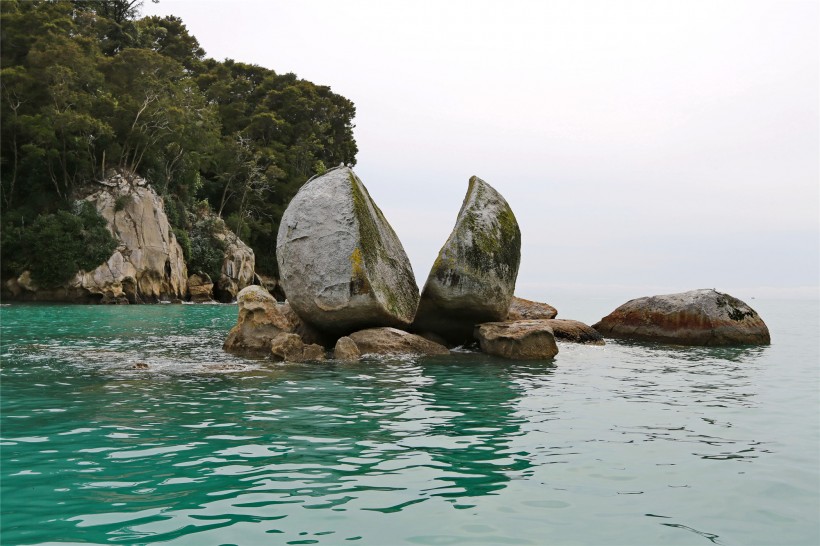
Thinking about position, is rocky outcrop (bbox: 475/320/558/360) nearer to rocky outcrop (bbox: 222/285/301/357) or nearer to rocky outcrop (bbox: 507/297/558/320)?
rocky outcrop (bbox: 222/285/301/357)

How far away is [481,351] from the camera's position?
16.7m

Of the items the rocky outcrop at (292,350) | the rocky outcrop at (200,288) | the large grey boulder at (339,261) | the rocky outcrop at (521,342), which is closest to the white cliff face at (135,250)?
the rocky outcrop at (200,288)

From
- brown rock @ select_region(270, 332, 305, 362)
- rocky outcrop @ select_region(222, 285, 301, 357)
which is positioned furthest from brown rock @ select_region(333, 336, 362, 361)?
rocky outcrop @ select_region(222, 285, 301, 357)

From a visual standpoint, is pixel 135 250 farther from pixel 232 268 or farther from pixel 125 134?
pixel 232 268

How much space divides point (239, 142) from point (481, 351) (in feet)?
142

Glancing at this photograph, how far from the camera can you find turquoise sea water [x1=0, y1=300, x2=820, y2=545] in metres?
4.71

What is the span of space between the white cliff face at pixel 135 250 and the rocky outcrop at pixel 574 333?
29884mm

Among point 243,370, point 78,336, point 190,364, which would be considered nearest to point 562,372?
point 243,370

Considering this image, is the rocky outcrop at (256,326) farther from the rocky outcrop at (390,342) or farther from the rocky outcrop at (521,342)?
the rocky outcrop at (521,342)

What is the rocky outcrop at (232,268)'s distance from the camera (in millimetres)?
48688

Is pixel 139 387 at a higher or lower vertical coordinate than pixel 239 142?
lower

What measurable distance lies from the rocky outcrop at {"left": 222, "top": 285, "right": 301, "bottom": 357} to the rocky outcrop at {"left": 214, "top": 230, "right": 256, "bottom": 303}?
1322 inches

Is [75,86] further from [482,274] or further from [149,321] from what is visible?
[482,274]

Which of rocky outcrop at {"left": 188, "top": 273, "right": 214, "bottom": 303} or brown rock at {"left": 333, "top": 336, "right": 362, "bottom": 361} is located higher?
rocky outcrop at {"left": 188, "top": 273, "right": 214, "bottom": 303}
